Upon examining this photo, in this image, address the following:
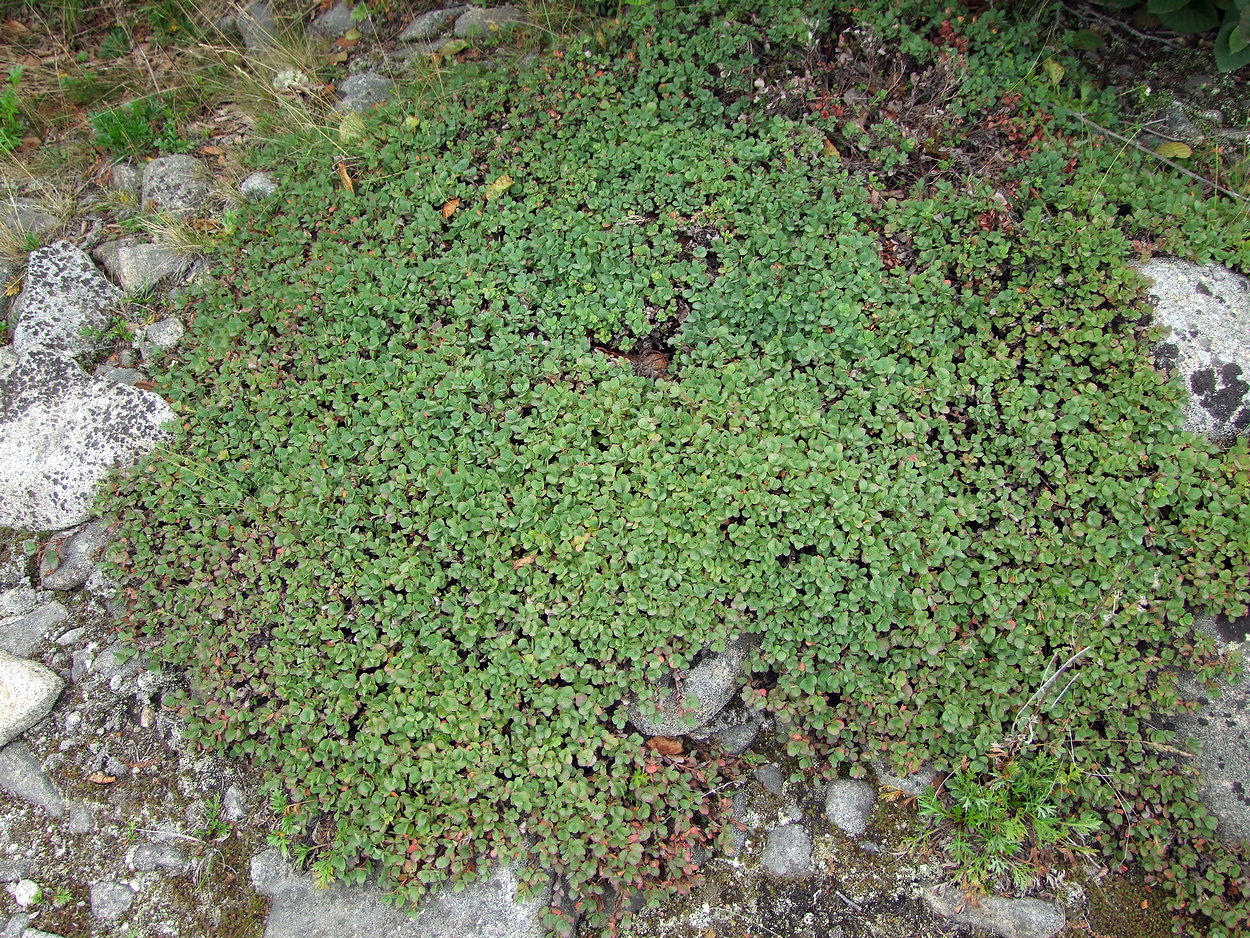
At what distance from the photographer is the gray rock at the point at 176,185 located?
17.1 feet

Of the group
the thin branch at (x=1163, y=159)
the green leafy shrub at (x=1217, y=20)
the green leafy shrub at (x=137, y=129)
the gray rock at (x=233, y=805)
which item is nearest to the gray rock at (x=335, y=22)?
the green leafy shrub at (x=137, y=129)

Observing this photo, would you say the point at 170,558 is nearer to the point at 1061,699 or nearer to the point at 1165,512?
the point at 1061,699

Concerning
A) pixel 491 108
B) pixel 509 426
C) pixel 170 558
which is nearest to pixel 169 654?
pixel 170 558

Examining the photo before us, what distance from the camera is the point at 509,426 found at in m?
3.84

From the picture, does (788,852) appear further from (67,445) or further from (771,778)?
(67,445)

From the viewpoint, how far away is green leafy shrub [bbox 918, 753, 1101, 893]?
10.8 ft

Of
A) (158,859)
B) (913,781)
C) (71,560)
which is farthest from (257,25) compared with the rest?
(913,781)

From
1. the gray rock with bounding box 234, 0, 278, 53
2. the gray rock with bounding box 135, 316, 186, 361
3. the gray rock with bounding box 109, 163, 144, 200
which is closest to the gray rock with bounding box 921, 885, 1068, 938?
the gray rock with bounding box 135, 316, 186, 361

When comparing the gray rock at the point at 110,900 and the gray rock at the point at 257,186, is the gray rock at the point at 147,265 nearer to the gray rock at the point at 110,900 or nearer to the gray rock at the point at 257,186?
the gray rock at the point at 257,186

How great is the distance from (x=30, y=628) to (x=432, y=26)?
4.52 metres

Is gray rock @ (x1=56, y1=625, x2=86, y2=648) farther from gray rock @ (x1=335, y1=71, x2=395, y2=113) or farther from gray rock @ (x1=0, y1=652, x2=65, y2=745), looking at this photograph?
gray rock @ (x1=335, y1=71, x2=395, y2=113)

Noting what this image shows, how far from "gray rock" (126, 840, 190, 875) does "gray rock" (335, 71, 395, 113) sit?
434cm

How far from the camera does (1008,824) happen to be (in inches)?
128

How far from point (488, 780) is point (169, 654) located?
1678 millimetres
